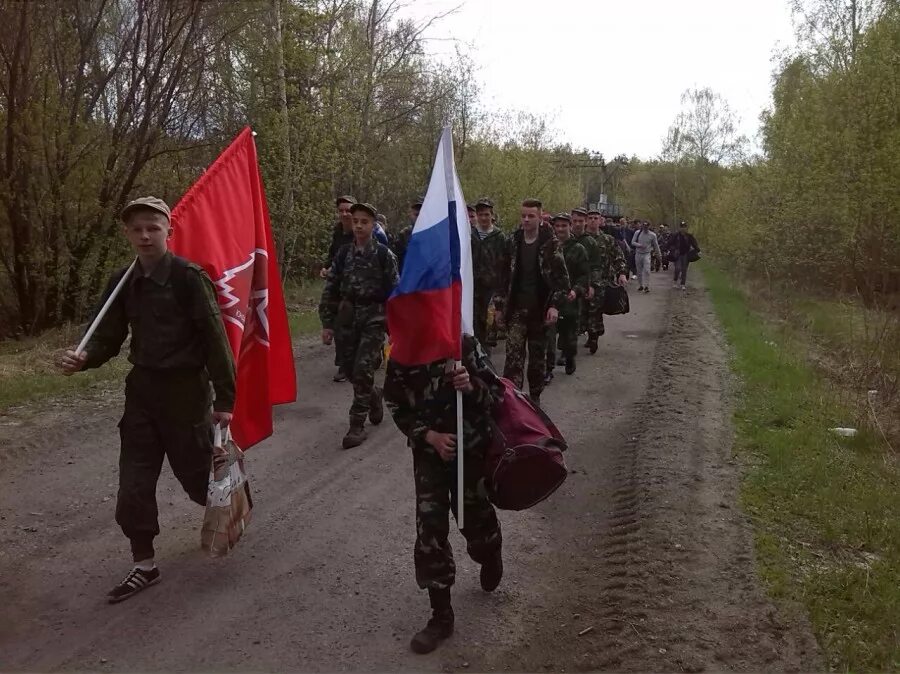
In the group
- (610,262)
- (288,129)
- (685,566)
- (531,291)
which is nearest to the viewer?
(685,566)

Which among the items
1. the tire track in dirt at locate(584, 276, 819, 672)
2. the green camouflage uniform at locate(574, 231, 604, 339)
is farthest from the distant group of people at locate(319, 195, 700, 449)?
the green camouflage uniform at locate(574, 231, 604, 339)

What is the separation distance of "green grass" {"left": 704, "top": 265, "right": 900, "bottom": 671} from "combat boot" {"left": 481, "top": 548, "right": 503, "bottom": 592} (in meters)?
1.48

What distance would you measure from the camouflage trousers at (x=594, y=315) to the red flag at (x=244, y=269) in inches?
306

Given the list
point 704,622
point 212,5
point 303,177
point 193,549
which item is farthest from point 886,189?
point 193,549

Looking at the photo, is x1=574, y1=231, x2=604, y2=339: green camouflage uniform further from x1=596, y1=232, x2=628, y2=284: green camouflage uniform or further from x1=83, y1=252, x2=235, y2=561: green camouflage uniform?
x1=83, y1=252, x2=235, y2=561: green camouflage uniform

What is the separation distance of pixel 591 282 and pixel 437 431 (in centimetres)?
805

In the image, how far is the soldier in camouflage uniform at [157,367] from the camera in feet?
12.9

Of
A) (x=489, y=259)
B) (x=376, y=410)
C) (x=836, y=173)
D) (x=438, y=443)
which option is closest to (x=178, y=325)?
(x=438, y=443)

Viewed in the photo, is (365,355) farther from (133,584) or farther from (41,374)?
(41,374)

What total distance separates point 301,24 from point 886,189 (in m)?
12.9

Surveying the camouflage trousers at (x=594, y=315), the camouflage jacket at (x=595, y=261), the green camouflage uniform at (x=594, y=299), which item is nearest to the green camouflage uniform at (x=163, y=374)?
the green camouflage uniform at (x=594, y=299)

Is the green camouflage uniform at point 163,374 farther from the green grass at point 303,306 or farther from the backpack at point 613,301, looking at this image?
the backpack at point 613,301

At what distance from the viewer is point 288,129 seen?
16.2m

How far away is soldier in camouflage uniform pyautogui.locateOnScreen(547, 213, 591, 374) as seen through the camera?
30.9 ft
